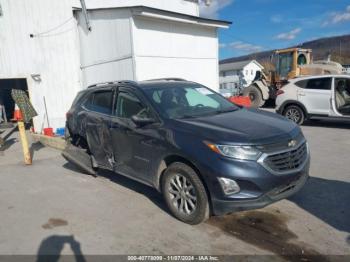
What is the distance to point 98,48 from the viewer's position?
1127 cm

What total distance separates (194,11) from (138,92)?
40.2ft

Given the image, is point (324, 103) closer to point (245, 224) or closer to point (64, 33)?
point (245, 224)

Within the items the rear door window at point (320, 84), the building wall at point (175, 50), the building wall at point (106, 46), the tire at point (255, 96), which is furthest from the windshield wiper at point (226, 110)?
the tire at point (255, 96)

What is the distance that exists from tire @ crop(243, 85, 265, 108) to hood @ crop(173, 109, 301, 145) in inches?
449

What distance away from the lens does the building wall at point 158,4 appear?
12.5 metres

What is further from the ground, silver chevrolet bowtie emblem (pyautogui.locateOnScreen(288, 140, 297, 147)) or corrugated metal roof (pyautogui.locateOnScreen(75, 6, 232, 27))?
corrugated metal roof (pyautogui.locateOnScreen(75, 6, 232, 27))

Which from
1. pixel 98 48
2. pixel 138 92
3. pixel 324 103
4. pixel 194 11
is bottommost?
pixel 324 103

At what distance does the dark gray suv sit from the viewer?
353 centimetres

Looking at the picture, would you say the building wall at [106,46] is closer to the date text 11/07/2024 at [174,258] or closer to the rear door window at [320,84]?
the rear door window at [320,84]

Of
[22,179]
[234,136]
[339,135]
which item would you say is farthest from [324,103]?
[22,179]

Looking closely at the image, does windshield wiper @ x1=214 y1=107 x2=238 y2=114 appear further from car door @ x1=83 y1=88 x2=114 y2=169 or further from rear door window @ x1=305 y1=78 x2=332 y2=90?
rear door window @ x1=305 y1=78 x2=332 y2=90

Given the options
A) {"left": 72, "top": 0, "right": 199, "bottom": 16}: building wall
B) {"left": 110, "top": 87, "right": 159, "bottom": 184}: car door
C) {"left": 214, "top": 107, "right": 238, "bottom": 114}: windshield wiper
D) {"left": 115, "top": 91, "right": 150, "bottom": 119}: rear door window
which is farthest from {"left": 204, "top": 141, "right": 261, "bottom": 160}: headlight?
{"left": 72, "top": 0, "right": 199, "bottom": 16}: building wall

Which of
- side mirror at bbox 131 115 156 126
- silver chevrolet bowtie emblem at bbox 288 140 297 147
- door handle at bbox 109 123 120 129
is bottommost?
silver chevrolet bowtie emblem at bbox 288 140 297 147

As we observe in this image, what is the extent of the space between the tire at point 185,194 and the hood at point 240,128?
500mm
